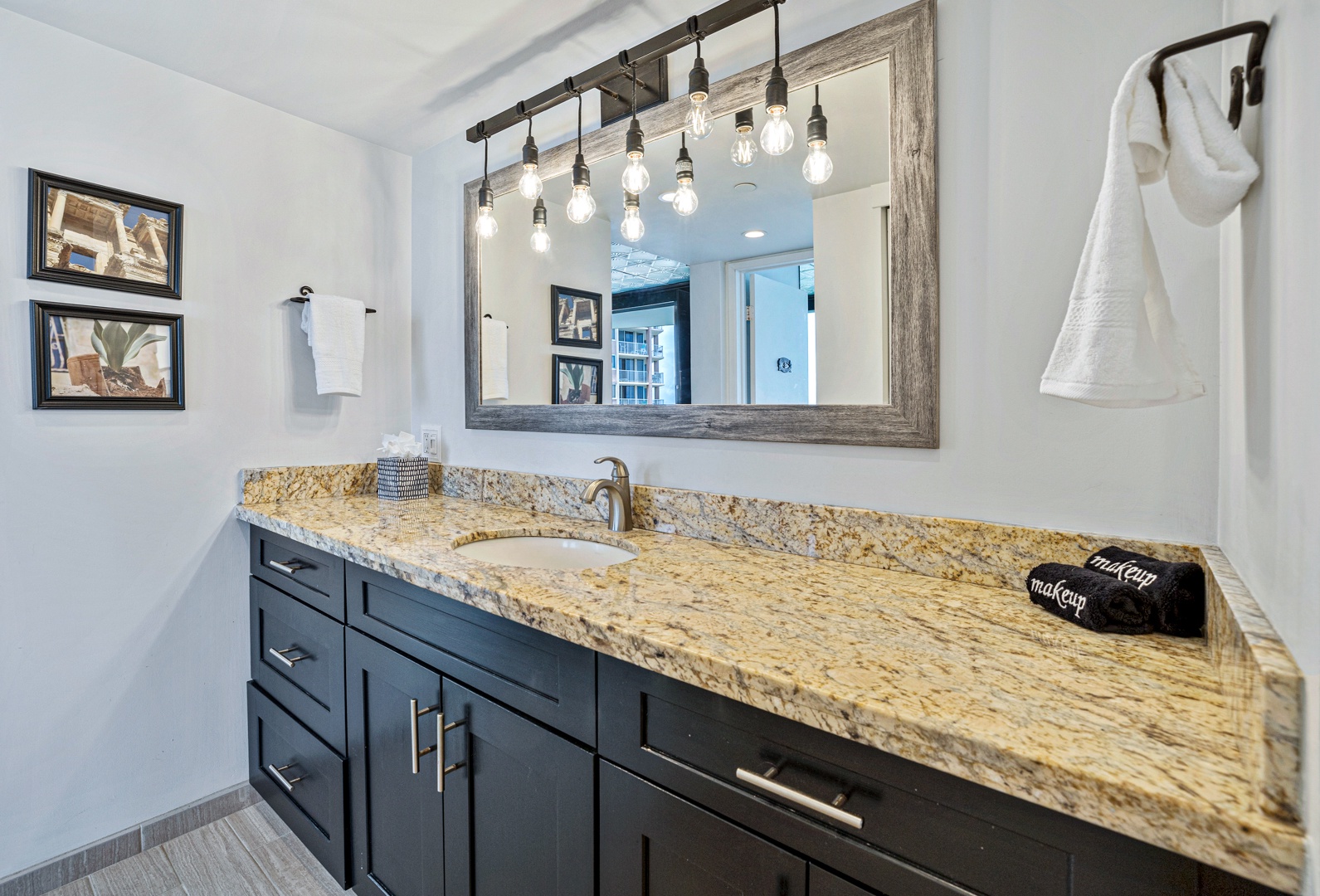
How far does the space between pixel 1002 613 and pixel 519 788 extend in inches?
33.0

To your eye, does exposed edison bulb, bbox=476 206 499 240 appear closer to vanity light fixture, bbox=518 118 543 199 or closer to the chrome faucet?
vanity light fixture, bbox=518 118 543 199

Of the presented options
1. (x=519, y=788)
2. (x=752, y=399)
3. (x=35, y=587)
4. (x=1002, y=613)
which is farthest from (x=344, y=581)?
(x=1002, y=613)

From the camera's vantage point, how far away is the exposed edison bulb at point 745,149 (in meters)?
1.39

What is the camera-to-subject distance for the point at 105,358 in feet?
5.67

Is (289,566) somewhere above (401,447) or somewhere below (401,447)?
below

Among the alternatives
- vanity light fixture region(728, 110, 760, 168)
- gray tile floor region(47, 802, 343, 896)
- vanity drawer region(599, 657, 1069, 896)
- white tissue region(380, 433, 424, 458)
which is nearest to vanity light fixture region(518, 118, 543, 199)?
vanity light fixture region(728, 110, 760, 168)

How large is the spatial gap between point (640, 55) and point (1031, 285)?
0.99 m

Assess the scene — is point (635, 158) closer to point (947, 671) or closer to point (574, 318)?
point (574, 318)

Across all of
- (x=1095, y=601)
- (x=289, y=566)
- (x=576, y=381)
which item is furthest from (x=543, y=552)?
(x=1095, y=601)

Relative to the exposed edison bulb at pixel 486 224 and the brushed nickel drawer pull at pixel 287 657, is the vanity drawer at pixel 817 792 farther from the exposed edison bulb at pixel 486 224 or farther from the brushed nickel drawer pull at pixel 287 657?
the exposed edison bulb at pixel 486 224

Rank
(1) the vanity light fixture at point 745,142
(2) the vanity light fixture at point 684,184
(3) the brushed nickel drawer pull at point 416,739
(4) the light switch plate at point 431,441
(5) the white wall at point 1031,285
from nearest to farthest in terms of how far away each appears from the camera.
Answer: (5) the white wall at point 1031,285 → (3) the brushed nickel drawer pull at point 416,739 → (1) the vanity light fixture at point 745,142 → (2) the vanity light fixture at point 684,184 → (4) the light switch plate at point 431,441

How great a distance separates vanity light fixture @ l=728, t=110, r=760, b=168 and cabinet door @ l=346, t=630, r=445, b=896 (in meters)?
1.27

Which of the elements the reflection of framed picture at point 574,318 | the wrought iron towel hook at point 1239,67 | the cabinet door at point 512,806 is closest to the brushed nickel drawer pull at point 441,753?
the cabinet door at point 512,806

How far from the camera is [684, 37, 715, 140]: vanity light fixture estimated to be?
1.29m
